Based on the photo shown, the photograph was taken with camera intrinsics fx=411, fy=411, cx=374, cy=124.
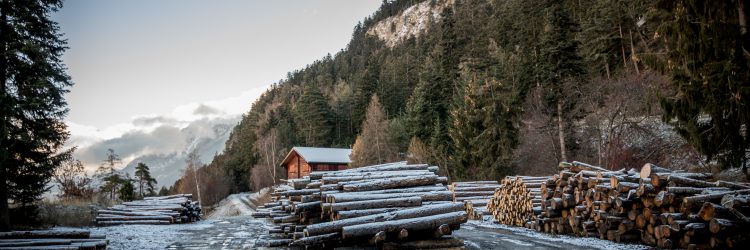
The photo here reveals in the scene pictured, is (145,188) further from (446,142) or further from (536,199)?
(536,199)

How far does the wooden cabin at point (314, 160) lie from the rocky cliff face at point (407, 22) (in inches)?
3738

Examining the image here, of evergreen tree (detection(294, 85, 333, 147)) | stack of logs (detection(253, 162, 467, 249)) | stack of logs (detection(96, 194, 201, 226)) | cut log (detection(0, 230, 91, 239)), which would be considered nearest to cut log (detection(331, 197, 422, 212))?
stack of logs (detection(253, 162, 467, 249))

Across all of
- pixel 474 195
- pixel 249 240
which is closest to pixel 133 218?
pixel 249 240

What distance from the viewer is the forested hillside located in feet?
28.1

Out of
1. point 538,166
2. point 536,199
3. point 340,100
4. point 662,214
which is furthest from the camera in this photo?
point 340,100

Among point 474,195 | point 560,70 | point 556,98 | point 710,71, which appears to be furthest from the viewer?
point 560,70

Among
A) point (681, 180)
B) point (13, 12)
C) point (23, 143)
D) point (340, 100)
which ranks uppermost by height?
point (340, 100)

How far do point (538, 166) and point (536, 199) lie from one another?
15.5 metres

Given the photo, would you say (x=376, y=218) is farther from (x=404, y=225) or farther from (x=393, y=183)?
(x=393, y=183)

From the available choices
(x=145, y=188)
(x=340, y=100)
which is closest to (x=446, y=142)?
(x=340, y=100)

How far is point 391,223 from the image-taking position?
7742 millimetres

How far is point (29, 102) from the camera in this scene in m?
14.8

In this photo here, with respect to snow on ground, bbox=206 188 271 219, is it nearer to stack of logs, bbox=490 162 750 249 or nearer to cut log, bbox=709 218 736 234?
stack of logs, bbox=490 162 750 249

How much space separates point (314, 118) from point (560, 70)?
147ft
